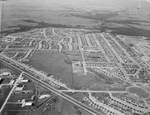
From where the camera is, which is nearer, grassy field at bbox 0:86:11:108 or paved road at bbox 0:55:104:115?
paved road at bbox 0:55:104:115

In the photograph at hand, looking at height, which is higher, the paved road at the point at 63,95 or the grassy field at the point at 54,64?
the grassy field at the point at 54,64

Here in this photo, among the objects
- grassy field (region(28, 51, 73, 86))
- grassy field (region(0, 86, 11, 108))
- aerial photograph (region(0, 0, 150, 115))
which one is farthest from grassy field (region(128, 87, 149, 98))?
grassy field (region(0, 86, 11, 108))

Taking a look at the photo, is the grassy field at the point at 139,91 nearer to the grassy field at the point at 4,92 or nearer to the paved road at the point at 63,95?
the paved road at the point at 63,95

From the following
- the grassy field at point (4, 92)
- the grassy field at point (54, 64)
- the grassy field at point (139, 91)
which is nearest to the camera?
the grassy field at point (4, 92)

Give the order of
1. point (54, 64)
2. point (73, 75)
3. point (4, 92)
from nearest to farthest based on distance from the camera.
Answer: point (4, 92) < point (73, 75) < point (54, 64)

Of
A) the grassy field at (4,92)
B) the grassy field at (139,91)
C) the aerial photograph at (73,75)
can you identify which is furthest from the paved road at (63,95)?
the grassy field at (139,91)

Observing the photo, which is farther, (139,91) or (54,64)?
(54,64)

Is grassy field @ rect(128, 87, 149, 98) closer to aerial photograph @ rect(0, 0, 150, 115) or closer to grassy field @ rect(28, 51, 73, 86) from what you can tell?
aerial photograph @ rect(0, 0, 150, 115)

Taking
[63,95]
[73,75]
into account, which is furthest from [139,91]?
[63,95]

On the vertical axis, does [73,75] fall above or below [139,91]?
above

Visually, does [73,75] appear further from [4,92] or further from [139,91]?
[4,92]

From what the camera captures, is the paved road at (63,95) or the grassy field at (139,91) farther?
the grassy field at (139,91)

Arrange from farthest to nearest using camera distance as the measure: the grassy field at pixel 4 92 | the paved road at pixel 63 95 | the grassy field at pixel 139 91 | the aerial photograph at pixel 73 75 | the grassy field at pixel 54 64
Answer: the grassy field at pixel 54 64
the grassy field at pixel 139 91
the grassy field at pixel 4 92
the aerial photograph at pixel 73 75
the paved road at pixel 63 95
